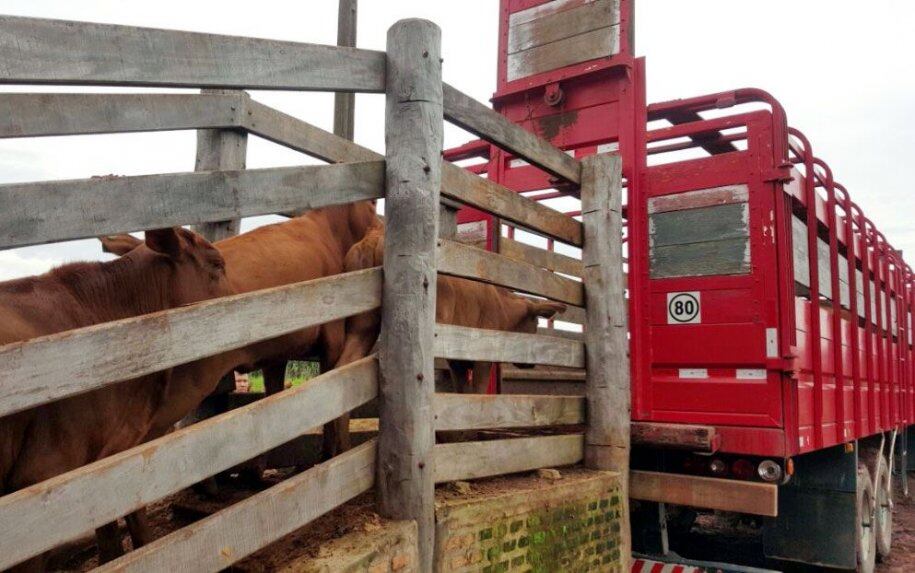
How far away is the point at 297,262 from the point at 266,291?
1.42 m

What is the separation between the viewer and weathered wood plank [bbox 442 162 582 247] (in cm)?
330

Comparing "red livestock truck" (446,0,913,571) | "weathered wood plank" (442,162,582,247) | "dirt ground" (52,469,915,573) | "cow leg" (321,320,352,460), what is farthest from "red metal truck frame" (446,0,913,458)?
"cow leg" (321,320,352,460)

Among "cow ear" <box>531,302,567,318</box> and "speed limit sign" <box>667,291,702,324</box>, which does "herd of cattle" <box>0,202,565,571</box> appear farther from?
"speed limit sign" <box>667,291,702,324</box>

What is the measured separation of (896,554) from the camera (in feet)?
25.4

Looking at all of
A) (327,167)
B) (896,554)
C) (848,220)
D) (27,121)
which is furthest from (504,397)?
(896,554)

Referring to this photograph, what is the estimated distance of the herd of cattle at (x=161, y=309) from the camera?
93.1 inches

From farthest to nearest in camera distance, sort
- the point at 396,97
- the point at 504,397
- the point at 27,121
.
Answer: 1. the point at 504,397
2. the point at 396,97
3. the point at 27,121

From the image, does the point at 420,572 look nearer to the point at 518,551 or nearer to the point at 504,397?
the point at 518,551

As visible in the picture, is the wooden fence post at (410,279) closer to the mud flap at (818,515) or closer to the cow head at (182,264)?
the cow head at (182,264)

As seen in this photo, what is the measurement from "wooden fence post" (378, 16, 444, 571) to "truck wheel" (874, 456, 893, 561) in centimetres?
559

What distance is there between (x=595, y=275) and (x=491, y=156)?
1752 millimetres

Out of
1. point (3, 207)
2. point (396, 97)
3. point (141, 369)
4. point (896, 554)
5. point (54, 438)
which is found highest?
point (396, 97)

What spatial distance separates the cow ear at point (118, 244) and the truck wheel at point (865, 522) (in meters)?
5.36

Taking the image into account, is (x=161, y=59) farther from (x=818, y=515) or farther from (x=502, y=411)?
(x=818, y=515)
